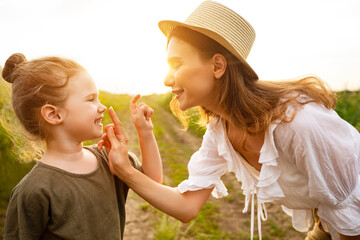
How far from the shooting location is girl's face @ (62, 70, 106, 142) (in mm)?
1406

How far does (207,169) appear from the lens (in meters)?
1.96

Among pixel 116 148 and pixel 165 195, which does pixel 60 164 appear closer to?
pixel 116 148

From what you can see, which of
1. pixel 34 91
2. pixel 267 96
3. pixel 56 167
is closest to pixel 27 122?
pixel 34 91

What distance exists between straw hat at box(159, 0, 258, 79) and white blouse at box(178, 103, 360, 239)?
434 millimetres

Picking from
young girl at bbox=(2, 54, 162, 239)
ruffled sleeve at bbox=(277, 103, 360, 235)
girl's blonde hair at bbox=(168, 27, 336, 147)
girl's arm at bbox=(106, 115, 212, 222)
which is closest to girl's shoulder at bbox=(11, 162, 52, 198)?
young girl at bbox=(2, 54, 162, 239)

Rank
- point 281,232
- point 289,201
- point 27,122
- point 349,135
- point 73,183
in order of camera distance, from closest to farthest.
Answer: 1. point 73,183
2. point 27,122
3. point 349,135
4. point 289,201
5. point 281,232

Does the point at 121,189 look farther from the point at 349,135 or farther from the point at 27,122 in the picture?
the point at 349,135

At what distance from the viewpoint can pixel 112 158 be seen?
1504 mm

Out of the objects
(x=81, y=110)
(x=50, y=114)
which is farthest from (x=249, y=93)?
(x=50, y=114)

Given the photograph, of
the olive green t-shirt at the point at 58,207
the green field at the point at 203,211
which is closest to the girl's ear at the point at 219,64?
the olive green t-shirt at the point at 58,207

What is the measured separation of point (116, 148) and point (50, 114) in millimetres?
364

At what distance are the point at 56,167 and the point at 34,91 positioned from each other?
1.27 ft

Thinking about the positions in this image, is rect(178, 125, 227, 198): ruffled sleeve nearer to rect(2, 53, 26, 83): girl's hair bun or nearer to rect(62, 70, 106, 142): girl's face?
rect(62, 70, 106, 142): girl's face

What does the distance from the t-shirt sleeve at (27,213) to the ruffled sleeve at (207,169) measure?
2.85 ft
